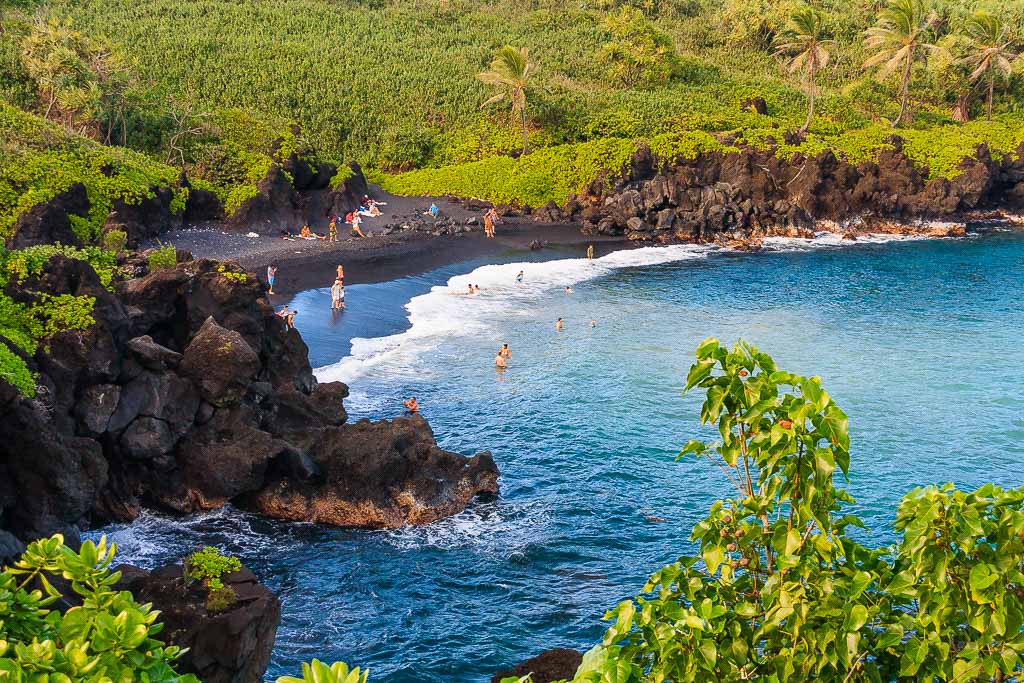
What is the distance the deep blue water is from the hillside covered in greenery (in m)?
14.5

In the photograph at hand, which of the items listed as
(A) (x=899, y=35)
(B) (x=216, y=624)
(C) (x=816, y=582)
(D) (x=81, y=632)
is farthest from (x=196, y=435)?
(A) (x=899, y=35)

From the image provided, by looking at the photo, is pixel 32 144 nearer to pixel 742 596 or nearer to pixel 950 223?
pixel 742 596

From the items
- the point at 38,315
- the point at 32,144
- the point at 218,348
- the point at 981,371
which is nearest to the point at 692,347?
the point at 981,371

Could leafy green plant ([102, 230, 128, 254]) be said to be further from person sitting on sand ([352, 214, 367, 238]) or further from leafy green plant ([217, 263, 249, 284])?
person sitting on sand ([352, 214, 367, 238])

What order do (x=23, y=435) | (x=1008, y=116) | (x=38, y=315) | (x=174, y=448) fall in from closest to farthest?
(x=23, y=435) → (x=38, y=315) → (x=174, y=448) → (x=1008, y=116)

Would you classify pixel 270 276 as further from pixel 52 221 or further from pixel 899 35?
pixel 899 35

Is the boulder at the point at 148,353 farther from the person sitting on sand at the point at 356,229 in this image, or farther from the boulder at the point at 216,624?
the person sitting on sand at the point at 356,229

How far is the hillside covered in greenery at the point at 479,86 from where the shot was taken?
187 feet

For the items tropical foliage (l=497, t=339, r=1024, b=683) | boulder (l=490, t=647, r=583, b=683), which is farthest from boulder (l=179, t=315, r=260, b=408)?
tropical foliage (l=497, t=339, r=1024, b=683)

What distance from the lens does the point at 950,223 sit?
220 feet

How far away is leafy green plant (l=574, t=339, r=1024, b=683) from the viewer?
7414 mm

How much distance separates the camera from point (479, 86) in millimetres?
78750

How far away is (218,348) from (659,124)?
5546 centimetres

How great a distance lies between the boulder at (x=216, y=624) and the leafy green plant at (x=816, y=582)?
940 centimetres
